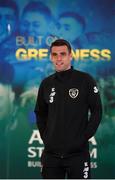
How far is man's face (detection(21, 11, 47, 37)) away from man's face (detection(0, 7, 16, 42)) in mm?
116

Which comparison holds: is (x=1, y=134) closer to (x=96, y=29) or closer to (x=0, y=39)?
(x=0, y=39)

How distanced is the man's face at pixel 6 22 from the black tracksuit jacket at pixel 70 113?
172cm

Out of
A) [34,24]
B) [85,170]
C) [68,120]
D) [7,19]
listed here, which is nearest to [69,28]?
[34,24]

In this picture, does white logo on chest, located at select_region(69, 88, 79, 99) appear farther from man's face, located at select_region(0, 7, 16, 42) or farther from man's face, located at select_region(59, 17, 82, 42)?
man's face, located at select_region(0, 7, 16, 42)

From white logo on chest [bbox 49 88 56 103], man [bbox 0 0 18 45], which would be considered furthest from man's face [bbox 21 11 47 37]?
white logo on chest [bbox 49 88 56 103]

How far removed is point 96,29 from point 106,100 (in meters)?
0.76

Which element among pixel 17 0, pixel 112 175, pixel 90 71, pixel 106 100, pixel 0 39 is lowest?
pixel 112 175

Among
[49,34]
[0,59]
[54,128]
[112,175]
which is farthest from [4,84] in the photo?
[54,128]

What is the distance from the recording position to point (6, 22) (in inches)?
179

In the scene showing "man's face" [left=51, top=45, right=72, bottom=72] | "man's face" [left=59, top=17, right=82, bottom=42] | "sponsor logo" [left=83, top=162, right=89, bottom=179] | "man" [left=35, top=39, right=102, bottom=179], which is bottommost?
"sponsor logo" [left=83, top=162, right=89, bottom=179]

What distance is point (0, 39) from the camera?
4574 mm

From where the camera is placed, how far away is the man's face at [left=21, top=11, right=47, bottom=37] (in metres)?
4.56

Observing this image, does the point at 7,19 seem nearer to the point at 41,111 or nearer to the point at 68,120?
the point at 41,111

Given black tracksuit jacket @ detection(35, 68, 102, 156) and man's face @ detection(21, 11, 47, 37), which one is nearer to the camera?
black tracksuit jacket @ detection(35, 68, 102, 156)
